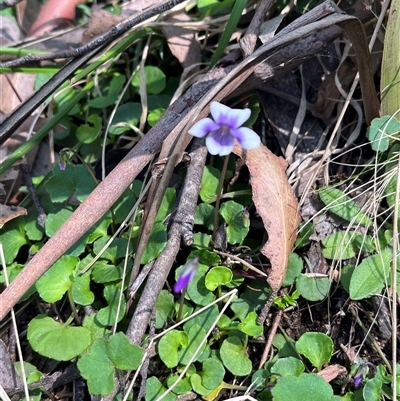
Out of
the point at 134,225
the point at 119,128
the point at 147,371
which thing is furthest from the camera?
the point at 119,128

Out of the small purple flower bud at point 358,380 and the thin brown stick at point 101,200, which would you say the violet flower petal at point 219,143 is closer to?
the thin brown stick at point 101,200

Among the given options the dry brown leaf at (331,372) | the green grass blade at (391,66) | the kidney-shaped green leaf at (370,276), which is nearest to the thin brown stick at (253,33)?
the green grass blade at (391,66)

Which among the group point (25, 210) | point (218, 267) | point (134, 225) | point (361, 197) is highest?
point (25, 210)

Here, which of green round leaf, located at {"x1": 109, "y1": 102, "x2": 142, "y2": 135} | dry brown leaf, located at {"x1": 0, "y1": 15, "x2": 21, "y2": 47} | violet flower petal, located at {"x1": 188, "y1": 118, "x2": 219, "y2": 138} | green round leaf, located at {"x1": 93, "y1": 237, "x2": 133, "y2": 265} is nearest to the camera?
violet flower petal, located at {"x1": 188, "y1": 118, "x2": 219, "y2": 138}

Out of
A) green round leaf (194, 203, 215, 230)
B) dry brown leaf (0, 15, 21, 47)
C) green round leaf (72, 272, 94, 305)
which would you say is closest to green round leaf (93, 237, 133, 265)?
green round leaf (72, 272, 94, 305)

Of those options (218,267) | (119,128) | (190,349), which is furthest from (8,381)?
(119,128)

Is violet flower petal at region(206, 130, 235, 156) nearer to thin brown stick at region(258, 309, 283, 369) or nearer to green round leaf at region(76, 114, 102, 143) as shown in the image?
thin brown stick at region(258, 309, 283, 369)

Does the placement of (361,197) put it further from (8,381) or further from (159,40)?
(8,381)
